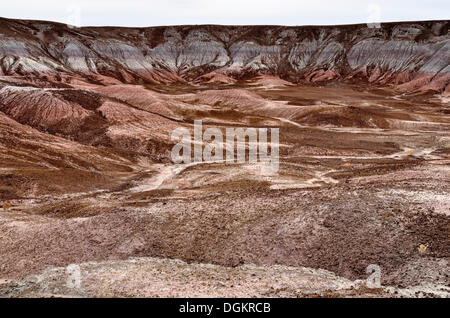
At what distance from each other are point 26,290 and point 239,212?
63.4 feet

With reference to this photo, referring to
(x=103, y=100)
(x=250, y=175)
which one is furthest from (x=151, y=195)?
(x=103, y=100)

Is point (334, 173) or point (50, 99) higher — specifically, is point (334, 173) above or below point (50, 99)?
below

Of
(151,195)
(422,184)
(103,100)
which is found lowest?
(151,195)

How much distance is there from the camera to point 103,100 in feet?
389

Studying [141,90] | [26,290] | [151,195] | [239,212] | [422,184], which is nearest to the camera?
[26,290]

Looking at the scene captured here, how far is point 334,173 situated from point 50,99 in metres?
81.8

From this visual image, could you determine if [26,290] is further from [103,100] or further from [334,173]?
[103,100]

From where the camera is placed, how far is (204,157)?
85.1 m

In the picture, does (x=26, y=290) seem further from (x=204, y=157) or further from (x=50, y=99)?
(x=50, y=99)
